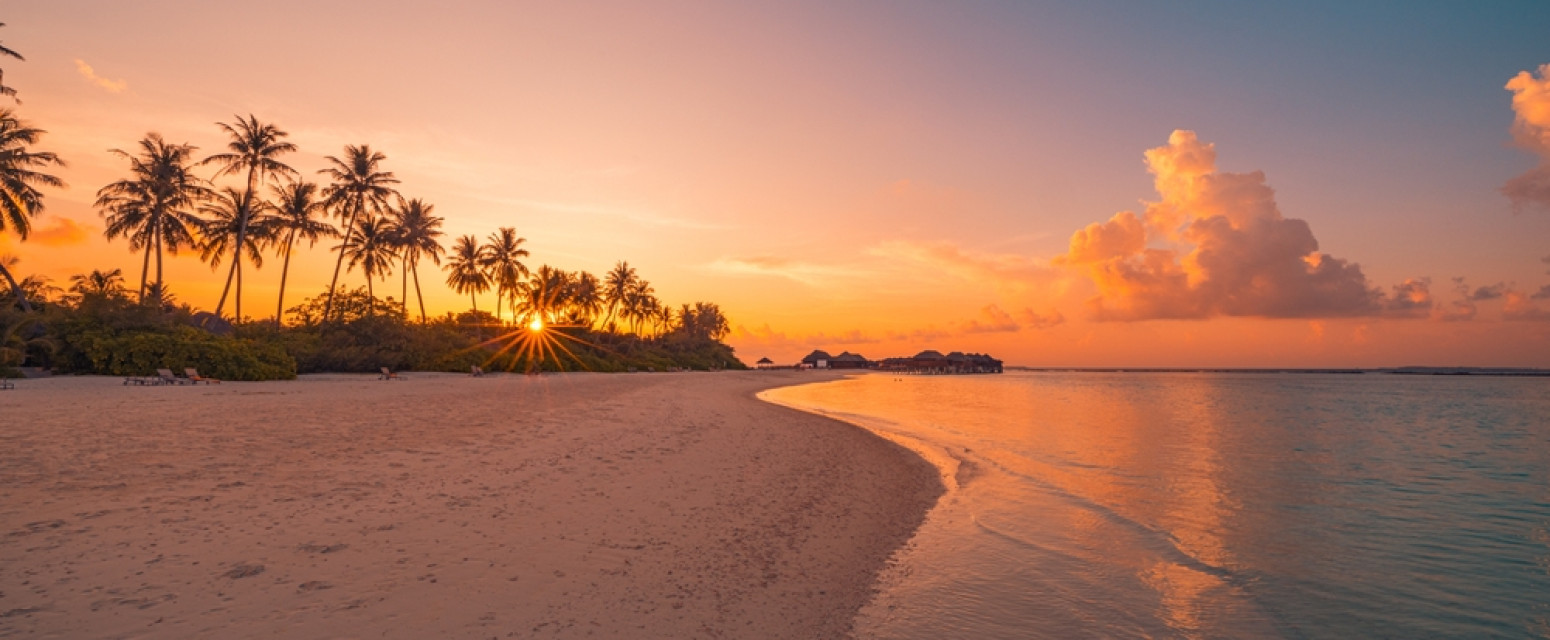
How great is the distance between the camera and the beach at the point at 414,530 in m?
5.61

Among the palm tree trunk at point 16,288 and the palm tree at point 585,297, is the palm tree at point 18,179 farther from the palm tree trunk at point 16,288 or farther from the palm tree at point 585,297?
the palm tree at point 585,297

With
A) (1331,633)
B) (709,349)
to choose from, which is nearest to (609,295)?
(709,349)

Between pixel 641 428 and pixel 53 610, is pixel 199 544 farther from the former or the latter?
pixel 641 428

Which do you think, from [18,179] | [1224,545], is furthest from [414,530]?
[18,179]

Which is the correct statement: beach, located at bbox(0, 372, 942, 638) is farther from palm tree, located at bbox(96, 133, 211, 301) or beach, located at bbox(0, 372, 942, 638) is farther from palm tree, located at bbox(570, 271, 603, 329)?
palm tree, located at bbox(570, 271, 603, 329)

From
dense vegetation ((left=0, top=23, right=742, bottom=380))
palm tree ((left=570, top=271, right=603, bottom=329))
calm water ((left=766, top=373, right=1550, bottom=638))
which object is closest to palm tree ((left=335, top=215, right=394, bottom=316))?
dense vegetation ((left=0, top=23, right=742, bottom=380))

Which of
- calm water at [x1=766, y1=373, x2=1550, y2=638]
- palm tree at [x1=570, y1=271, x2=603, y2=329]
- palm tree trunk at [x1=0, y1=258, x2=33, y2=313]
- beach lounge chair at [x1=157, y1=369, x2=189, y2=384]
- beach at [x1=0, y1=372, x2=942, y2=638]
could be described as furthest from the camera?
palm tree at [x1=570, y1=271, x2=603, y2=329]

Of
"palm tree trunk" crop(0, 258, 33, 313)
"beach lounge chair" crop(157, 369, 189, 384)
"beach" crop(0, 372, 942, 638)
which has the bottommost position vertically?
"beach" crop(0, 372, 942, 638)

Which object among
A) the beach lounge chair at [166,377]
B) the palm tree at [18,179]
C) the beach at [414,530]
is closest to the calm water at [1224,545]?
the beach at [414,530]

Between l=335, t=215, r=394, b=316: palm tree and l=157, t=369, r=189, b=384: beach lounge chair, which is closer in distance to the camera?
l=157, t=369, r=189, b=384: beach lounge chair

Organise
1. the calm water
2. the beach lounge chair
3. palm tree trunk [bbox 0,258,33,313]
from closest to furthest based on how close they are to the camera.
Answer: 1. the calm water
2. the beach lounge chair
3. palm tree trunk [bbox 0,258,33,313]

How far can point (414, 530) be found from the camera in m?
7.88

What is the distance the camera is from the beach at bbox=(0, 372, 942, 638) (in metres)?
5.61

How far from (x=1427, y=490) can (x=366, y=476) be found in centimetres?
2339
